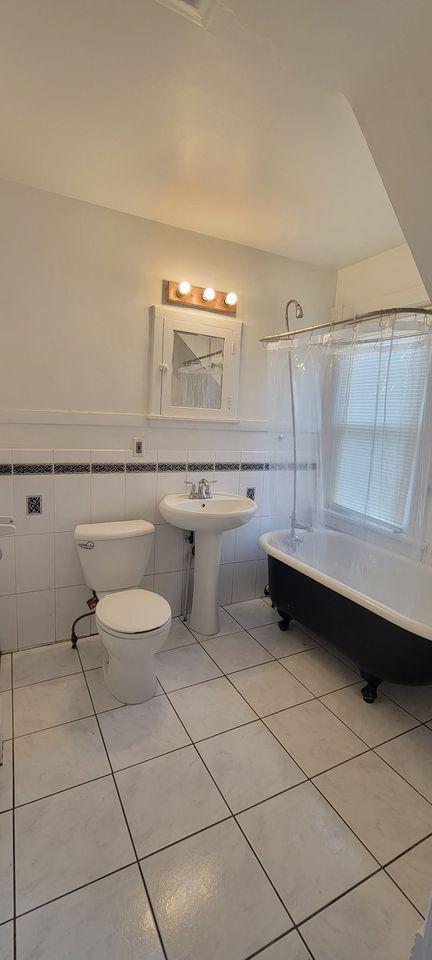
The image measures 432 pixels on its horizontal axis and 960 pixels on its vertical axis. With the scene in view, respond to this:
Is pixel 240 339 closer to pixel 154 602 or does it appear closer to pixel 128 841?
pixel 154 602

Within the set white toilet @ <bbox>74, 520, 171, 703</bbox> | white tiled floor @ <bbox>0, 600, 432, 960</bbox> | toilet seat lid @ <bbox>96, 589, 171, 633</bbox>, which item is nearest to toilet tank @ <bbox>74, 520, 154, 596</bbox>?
white toilet @ <bbox>74, 520, 171, 703</bbox>

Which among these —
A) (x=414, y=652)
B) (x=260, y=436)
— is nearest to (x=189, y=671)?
(x=414, y=652)

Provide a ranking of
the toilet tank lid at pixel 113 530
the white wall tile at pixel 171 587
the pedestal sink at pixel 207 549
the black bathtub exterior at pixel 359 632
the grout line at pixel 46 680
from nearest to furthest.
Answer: the black bathtub exterior at pixel 359 632
the grout line at pixel 46 680
the toilet tank lid at pixel 113 530
the pedestal sink at pixel 207 549
the white wall tile at pixel 171 587

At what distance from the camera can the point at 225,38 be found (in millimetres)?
1078

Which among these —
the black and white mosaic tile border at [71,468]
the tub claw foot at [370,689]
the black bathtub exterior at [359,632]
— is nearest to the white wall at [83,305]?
the black and white mosaic tile border at [71,468]

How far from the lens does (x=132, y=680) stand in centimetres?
185

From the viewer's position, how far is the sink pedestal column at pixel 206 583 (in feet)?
7.83

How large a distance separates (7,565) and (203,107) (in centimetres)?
210

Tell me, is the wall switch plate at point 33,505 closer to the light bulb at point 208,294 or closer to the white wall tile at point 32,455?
the white wall tile at point 32,455

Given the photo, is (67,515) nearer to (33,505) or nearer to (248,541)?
(33,505)

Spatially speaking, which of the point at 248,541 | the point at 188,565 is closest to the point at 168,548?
the point at 188,565

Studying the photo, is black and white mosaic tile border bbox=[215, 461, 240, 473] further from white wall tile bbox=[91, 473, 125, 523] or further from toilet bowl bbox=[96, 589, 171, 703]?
toilet bowl bbox=[96, 589, 171, 703]

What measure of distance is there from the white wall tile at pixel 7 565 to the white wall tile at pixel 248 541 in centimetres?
135

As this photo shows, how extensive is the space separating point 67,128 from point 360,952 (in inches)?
107
